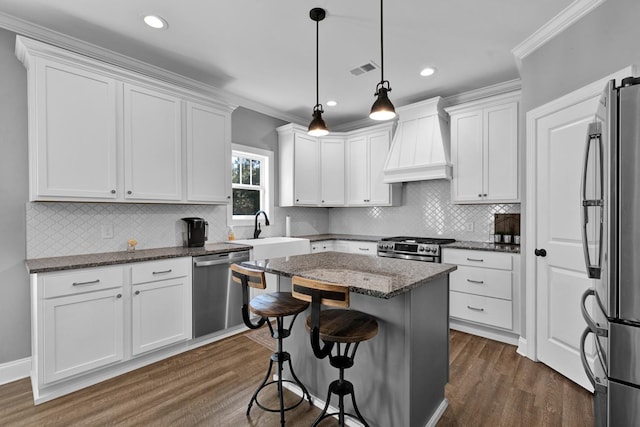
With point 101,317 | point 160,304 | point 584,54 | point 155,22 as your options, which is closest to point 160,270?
point 160,304

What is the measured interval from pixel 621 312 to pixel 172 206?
3616 mm

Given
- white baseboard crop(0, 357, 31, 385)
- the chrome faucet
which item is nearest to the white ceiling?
the chrome faucet

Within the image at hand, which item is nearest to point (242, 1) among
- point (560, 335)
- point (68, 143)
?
point (68, 143)

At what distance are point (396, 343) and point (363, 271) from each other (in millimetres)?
440

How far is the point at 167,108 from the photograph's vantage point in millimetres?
3051

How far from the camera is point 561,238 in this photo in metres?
2.47

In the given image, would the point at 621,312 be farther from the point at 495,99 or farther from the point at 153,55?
the point at 153,55

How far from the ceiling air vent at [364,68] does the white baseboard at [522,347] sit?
308cm

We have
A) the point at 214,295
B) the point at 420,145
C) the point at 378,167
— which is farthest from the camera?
the point at 378,167

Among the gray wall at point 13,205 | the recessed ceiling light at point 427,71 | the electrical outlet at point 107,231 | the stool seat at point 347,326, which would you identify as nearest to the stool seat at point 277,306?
the stool seat at point 347,326

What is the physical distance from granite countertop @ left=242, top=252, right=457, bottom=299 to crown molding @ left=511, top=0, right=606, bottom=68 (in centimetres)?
211

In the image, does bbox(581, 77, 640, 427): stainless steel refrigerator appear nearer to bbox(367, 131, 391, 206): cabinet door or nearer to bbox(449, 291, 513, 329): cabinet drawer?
bbox(449, 291, 513, 329): cabinet drawer

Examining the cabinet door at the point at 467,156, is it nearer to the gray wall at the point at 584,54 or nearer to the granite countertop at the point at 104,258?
the gray wall at the point at 584,54

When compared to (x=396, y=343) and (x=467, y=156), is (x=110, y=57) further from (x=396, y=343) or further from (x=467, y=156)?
(x=467, y=156)
